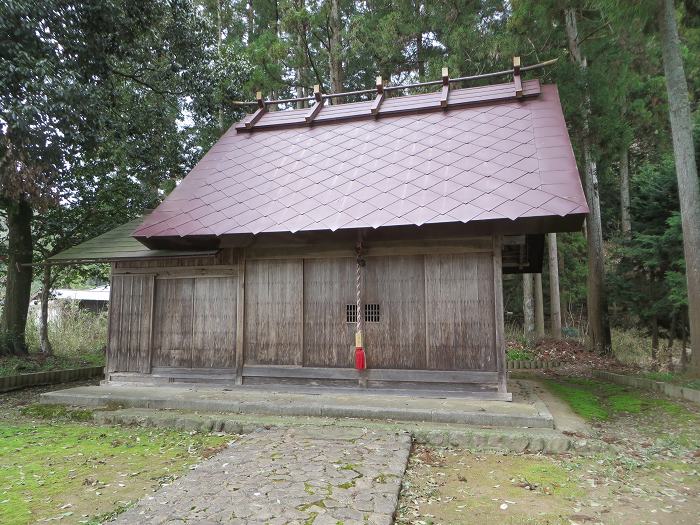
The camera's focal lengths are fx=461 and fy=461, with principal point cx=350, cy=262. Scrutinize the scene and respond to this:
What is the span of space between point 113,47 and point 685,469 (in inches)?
475

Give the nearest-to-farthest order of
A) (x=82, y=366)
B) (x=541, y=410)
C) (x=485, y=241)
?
(x=541, y=410) → (x=485, y=241) → (x=82, y=366)

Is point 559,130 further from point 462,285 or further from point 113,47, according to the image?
point 113,47

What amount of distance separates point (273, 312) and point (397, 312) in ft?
6.68

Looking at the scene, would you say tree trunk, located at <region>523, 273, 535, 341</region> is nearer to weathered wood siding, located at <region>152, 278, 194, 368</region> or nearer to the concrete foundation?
the concrete foundation

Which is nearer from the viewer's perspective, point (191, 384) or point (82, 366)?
point (191, 384)

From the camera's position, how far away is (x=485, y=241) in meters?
Result: 6.67

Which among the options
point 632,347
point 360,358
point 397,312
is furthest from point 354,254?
point 632,347

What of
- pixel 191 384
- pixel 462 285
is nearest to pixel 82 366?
pixel 191 384

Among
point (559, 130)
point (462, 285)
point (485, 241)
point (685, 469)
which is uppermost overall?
point (559, 130)

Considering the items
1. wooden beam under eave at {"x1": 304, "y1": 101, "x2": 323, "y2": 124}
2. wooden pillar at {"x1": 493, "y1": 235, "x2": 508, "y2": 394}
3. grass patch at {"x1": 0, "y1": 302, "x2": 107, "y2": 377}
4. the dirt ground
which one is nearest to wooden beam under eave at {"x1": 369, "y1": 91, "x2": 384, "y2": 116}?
wooden beam under eave at {"x1": 304, "y1": 101, "x2": 323, "y2": 124}

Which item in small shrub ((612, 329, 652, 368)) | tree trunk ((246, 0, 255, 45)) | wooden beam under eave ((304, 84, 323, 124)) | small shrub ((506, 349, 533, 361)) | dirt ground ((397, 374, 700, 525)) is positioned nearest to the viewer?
dirt ground ((397, 374, 700, 525))

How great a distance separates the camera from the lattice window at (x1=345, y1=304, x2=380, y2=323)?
706 centimetres

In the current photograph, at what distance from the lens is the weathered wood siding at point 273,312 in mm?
7379

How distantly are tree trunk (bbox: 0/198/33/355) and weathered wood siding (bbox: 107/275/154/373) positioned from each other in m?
4.44
